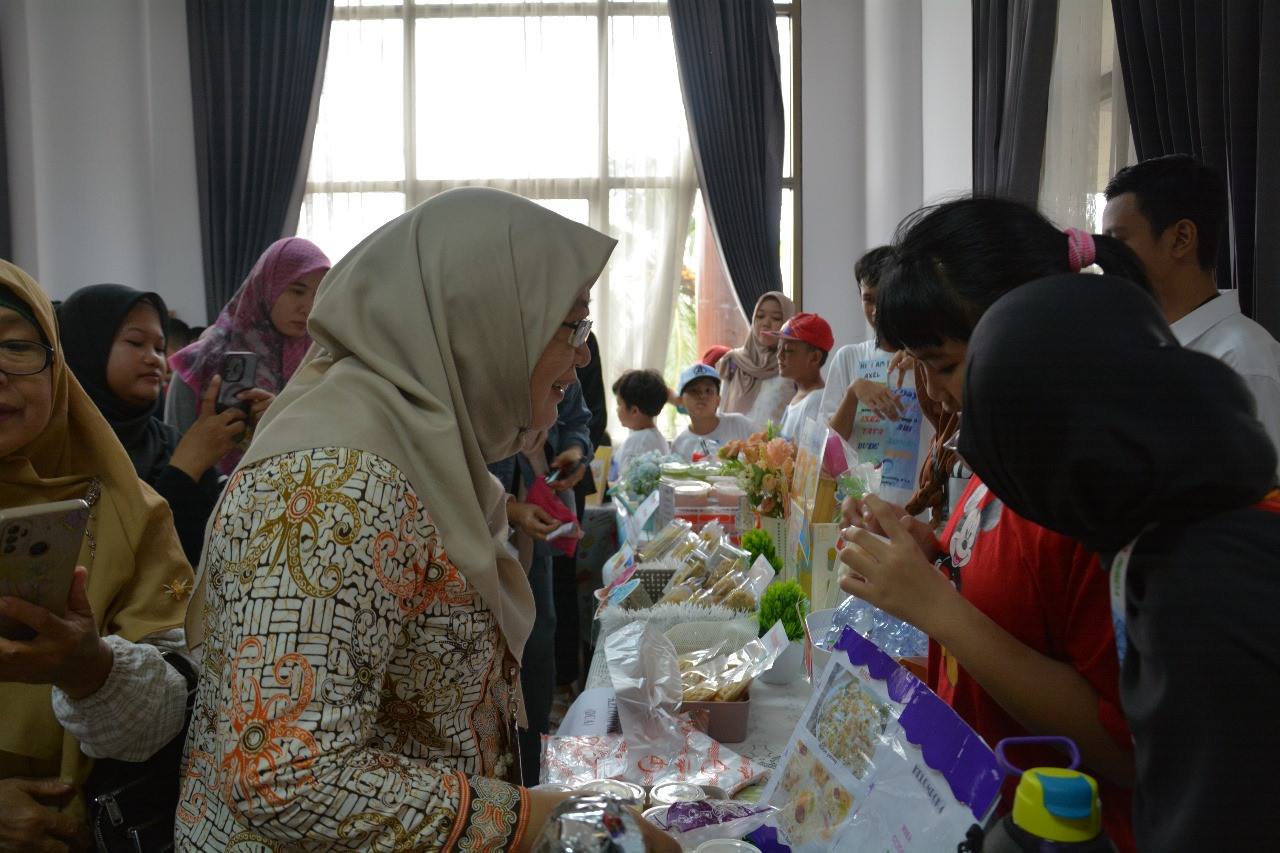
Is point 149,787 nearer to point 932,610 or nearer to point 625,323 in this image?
point 932,610

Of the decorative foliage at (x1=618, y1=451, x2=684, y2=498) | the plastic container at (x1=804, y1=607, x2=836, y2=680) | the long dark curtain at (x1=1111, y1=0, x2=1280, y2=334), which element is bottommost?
the decorative foliage at (x1=618, y1=451, x2=684, y2=498)

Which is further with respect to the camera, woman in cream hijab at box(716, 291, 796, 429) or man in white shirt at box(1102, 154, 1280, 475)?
woman in cream hijab at box(716, 291, 796, 429)

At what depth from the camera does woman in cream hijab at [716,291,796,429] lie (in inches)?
196

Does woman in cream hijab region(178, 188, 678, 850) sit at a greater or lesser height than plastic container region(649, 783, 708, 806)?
greater

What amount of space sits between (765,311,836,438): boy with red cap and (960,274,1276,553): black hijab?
3.11 meters

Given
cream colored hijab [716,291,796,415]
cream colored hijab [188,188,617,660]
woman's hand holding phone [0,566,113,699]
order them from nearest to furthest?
cream colored hijab [188,188,617,660] < woman's hand holding phone [0,566,113,699] < cream colored hijab [716,291,796,415]

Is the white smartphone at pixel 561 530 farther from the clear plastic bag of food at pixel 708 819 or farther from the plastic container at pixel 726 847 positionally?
the plastic container at pixel 726 847

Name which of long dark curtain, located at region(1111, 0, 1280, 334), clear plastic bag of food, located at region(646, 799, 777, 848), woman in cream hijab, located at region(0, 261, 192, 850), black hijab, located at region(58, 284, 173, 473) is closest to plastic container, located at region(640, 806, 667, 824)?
clear plastic bag of food, located at region(646, 799, 777, 848)

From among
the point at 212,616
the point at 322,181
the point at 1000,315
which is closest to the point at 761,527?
the point at 212,616

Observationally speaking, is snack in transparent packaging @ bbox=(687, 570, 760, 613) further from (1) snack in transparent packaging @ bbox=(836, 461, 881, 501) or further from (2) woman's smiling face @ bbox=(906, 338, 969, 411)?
(2) woman's smiling face @ bbox=(906, 338, 969, 411)

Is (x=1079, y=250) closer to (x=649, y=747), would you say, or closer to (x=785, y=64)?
(x=649, y=747)

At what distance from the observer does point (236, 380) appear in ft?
6.49

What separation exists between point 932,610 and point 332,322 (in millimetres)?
693

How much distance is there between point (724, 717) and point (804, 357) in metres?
2.66
